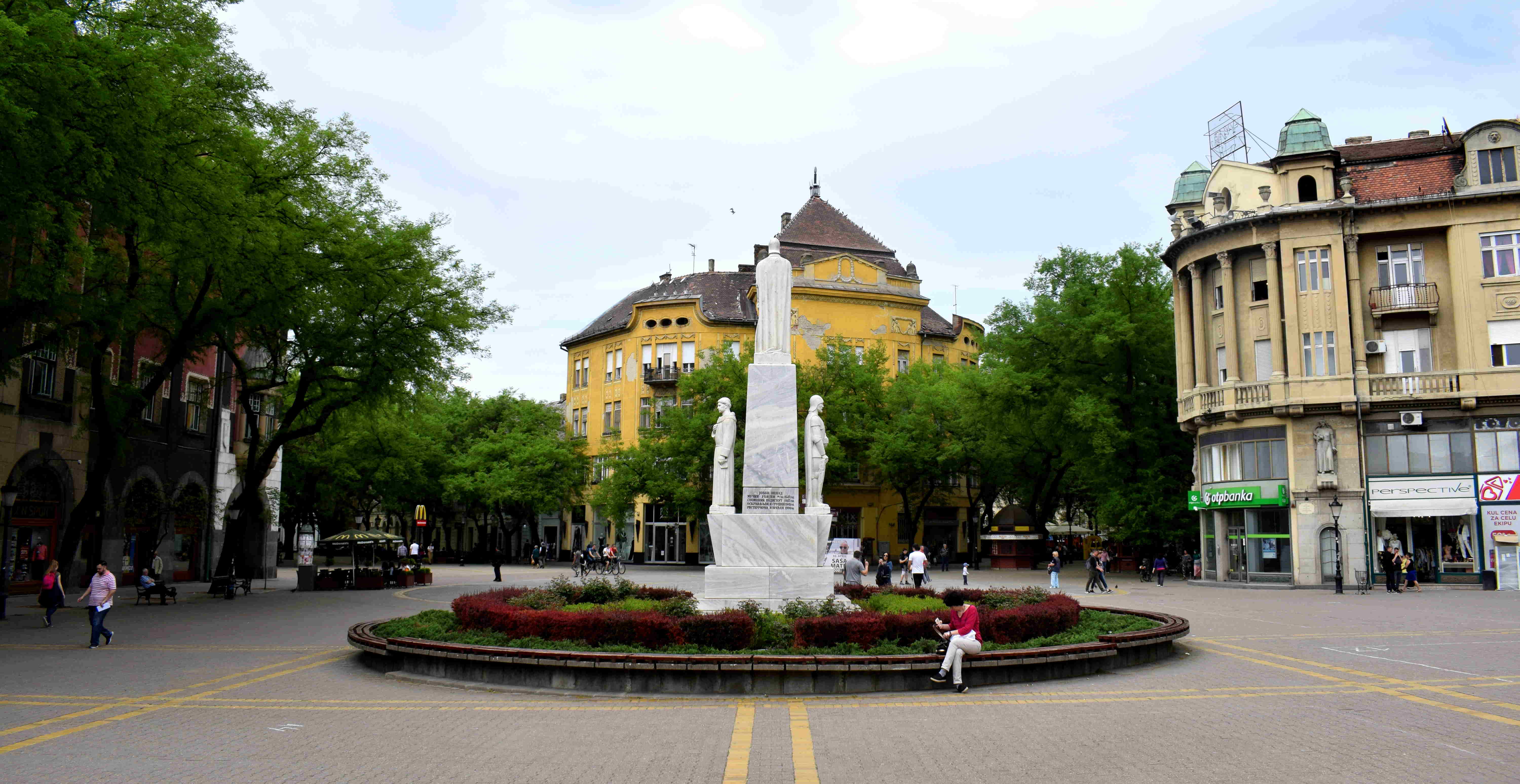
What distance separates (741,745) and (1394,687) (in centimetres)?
870

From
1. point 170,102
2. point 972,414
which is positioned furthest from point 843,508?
point 170,102

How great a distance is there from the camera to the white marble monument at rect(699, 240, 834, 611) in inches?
608

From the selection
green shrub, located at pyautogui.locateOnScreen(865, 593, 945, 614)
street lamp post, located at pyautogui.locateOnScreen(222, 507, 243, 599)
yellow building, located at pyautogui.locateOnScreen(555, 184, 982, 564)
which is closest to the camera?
green shrub, located at pyautogui.locateOnScreen(865, 593, 945, 614)

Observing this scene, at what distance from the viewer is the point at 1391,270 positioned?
119 ft

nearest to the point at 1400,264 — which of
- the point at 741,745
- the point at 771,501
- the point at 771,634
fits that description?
the point at 771,501

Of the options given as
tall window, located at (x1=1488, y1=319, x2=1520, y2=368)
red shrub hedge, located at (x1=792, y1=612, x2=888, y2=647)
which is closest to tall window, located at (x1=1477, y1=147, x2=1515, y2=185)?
tall window, located at (x1=1488, y1=319, x2=1520, y2=368)

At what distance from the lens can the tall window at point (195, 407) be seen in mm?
36750

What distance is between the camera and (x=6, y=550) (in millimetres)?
26062

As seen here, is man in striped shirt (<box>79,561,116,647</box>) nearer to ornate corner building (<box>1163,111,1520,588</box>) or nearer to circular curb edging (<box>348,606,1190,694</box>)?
circular curb edging (<box>348,606,1190,694</box>)

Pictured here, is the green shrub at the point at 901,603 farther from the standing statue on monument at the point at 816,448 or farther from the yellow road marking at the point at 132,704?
the yellow road marking at the point at 132,704

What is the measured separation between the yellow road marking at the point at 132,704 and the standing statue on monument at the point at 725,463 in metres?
6.37

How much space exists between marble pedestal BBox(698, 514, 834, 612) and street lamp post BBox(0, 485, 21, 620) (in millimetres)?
16101

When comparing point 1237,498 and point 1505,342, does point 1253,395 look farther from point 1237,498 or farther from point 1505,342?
point 1505,342

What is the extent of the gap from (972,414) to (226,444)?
3243 cm
